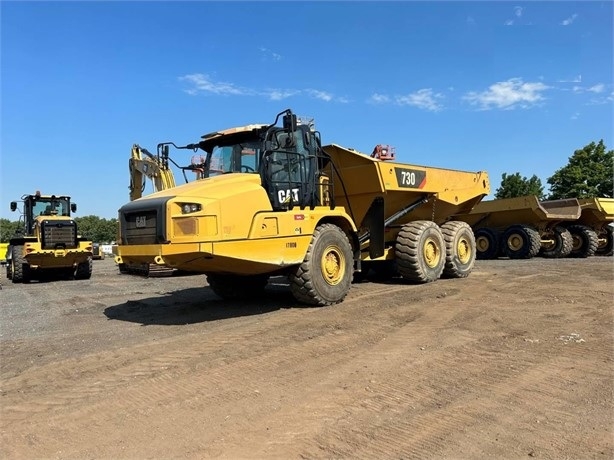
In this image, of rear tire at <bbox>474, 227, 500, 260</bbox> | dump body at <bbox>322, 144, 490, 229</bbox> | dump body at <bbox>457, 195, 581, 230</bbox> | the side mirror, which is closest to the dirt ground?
dump body at <bbox>322, 144, 490, 229</bbox>

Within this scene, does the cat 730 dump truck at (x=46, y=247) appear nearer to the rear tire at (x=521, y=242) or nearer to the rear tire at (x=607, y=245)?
the rear tire at (x=521, y=242)

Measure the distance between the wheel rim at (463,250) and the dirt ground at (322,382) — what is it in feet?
11.9

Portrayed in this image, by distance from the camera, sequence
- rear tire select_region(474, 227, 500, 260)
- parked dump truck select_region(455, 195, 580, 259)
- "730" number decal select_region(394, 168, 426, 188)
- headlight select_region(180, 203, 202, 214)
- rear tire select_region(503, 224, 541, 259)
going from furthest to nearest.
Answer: rear tire select_region(474, 227, 500, 260), parked dump truck select_region(455, 195, 580, 259), rear tire select_region(503, 224, 541, 259), "730" number decal select_region(394, 168, 426, 188), headlight select_region(180, 203, 202, 214)

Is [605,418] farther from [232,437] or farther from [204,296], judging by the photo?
[204,296]

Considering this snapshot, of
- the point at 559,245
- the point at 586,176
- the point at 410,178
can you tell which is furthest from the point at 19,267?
the point at 586,176

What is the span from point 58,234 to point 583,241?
18.6 meters

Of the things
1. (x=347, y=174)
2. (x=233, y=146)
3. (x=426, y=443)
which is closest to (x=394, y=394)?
(x=426, y=443)

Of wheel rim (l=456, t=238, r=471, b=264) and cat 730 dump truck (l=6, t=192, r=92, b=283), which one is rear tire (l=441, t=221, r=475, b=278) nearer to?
wheel rim (l=456, t=238, r=471, b=264)

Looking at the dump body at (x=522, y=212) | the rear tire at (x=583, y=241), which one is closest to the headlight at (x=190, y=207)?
the dump body at (x=522, y=212)

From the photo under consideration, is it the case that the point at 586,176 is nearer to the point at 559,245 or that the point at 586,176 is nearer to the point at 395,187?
the point at 559,245

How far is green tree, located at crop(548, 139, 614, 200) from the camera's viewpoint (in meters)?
41.8

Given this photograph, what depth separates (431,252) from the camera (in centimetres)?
1071

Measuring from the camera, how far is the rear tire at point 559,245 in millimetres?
18422

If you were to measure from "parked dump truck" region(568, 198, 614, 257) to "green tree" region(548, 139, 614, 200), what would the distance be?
2398 cm
